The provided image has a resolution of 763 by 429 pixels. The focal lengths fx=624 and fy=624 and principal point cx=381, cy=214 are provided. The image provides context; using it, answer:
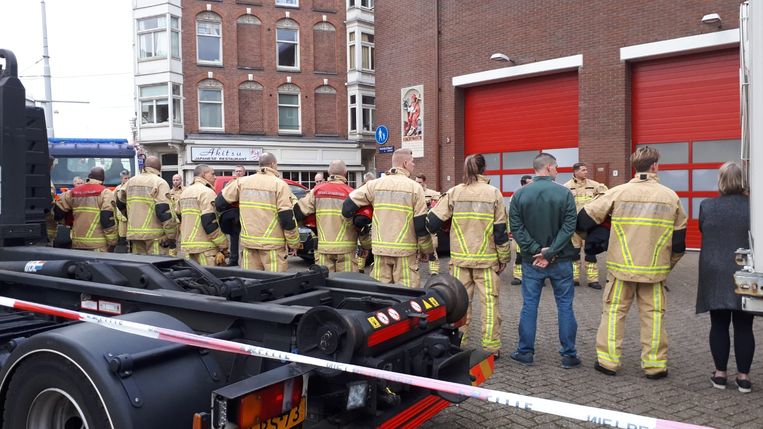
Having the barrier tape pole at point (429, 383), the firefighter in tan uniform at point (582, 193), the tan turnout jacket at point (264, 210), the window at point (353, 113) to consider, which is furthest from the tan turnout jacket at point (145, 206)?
the window at point (353, 113)

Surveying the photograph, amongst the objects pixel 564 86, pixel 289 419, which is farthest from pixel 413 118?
pixel 289 419

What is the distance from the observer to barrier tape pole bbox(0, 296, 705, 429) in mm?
2143

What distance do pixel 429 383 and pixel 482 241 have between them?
3427mm

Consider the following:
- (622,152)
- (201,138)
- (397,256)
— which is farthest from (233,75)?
(397,256)

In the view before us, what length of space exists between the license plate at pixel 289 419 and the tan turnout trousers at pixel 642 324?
3405 millimetres

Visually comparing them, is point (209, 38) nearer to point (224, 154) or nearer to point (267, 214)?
point (224, 154)

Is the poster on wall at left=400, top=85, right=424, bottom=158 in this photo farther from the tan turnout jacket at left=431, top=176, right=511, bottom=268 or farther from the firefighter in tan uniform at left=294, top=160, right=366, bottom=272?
the tan turnout jacket at left=431, top=176, right=511, bottom=268

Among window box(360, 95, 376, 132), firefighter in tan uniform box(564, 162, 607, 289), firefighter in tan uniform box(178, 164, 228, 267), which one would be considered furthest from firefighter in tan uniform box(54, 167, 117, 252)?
window box(360, 95, 376, 132)

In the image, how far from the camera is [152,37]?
1250 inches

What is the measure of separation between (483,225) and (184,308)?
3317 millimetres

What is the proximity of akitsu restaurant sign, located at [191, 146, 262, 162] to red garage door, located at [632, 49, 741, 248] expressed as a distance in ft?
66.4

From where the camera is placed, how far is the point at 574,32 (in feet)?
57.2

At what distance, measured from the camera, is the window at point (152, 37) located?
3130cm

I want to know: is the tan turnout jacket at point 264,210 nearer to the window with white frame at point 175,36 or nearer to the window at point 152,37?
the window with white frame at point 175,36
